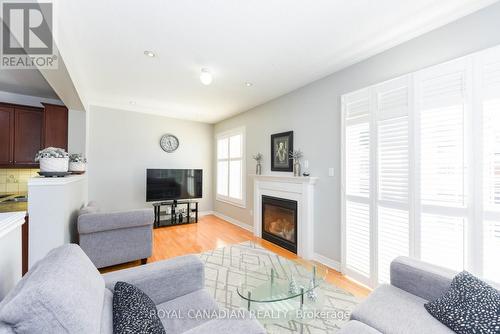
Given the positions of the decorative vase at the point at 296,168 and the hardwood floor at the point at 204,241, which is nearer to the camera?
the hardwood floor at the point at 204,241

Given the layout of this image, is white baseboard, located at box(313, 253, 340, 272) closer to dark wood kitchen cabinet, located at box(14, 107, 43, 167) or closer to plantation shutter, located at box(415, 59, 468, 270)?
plantation shutter, located at box(415, 59, 468, 270)

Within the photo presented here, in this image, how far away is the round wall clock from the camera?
5113mm

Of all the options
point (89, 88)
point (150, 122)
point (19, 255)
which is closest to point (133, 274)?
point (19, 255)

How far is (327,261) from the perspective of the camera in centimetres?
293

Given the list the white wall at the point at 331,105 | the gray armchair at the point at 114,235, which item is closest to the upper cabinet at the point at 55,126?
the gray armchair at the point at 114,235

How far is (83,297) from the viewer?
841 mm

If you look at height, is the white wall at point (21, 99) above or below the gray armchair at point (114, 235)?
above

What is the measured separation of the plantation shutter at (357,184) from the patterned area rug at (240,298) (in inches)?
16.4

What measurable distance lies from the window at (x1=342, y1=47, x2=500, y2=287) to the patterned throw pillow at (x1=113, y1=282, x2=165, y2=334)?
2253 mm

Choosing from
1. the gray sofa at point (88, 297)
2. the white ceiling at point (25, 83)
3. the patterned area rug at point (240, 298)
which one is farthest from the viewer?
the white ceiling at point (25, 83)

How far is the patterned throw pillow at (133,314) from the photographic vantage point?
0.89 metres

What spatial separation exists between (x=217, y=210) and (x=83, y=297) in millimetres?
4956

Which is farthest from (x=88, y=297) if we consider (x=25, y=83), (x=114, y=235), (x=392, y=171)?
(x=25, y=83)
